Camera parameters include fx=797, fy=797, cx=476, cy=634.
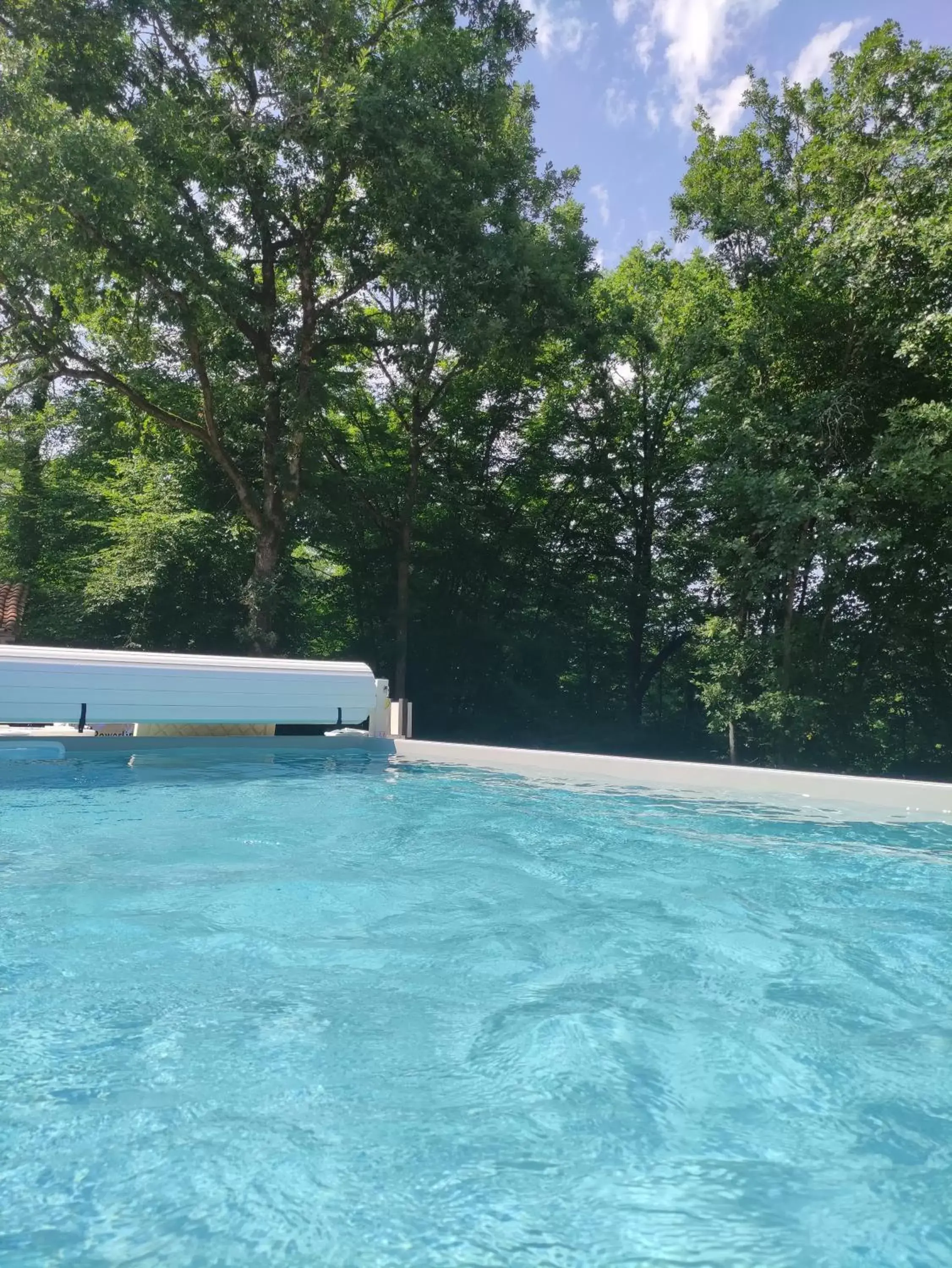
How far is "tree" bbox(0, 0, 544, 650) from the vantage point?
27.9 feet

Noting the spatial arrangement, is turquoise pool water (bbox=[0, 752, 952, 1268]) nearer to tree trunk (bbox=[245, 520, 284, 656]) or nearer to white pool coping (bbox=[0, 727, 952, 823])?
white pool coping (bbox=[0, 727, 952, 823])

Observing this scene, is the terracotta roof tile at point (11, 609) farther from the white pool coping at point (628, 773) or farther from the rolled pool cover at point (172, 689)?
the rolled pool cover at point (172, 689)

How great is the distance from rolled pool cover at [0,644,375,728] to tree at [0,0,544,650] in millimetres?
4373

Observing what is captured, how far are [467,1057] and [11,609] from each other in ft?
36.3

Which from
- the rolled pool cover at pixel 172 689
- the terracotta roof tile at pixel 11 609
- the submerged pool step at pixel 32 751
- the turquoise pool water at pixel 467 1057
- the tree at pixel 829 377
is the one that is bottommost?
the turquoise pool water at pixel 467 1057

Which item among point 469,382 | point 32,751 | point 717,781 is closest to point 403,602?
point 469,382

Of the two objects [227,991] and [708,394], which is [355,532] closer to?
[708,394]

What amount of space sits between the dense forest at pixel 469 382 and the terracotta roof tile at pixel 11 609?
0.38 metres

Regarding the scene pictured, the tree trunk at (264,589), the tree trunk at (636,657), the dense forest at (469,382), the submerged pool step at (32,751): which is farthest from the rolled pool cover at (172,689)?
the tree trunk at (636,657)

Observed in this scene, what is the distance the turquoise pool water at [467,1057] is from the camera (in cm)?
130

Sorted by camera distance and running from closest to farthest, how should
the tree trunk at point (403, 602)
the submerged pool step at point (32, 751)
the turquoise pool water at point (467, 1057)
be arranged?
the turquoise pool water at point (467, 1057) < the submerged pool step at point (32, 751) < the tree trunk at point (403, 602)

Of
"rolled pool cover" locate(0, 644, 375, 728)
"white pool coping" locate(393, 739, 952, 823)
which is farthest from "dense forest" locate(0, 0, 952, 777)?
"white pool coping" locate(393, 739, 952, 823)

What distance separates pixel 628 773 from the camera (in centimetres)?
586

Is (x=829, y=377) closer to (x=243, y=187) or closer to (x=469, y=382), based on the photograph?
(x=469, y=382)
